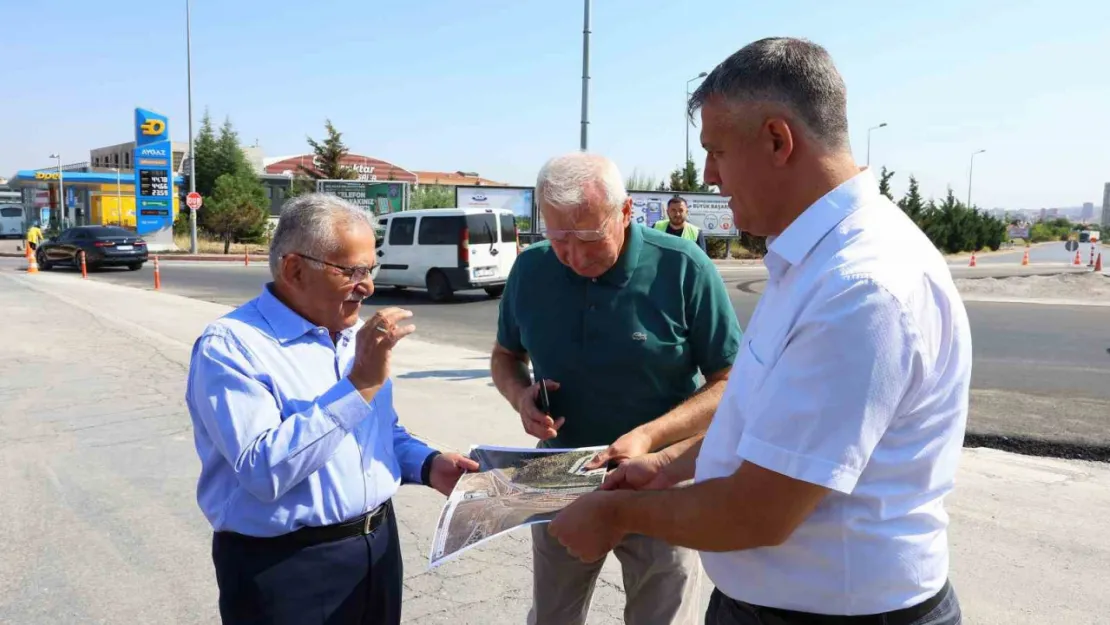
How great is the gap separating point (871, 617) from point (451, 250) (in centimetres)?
1582

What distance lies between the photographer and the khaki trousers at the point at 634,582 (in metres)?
2.43

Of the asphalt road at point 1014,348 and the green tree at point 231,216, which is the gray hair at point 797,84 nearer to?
the asphalt road at point 1014,348

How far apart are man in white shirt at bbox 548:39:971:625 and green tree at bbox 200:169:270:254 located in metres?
36.4

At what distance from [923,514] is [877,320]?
A: 41 centimetres

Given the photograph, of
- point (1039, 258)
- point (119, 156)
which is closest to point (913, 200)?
point (1039, 258)

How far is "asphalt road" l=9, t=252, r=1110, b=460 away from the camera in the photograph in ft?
20.5

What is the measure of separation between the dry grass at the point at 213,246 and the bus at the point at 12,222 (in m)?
23.4

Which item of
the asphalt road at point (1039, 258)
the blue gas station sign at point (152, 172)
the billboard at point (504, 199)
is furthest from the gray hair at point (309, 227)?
the asphalt road at point (1039, 258)

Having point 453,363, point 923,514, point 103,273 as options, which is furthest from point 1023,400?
point 103,273

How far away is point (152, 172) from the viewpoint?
3553 centimetres

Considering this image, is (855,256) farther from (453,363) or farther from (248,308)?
(453,363)

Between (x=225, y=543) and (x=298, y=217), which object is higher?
(x=298, y=217)

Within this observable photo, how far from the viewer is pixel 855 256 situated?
125cm

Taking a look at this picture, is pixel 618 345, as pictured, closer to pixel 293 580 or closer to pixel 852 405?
pixel 293 580
